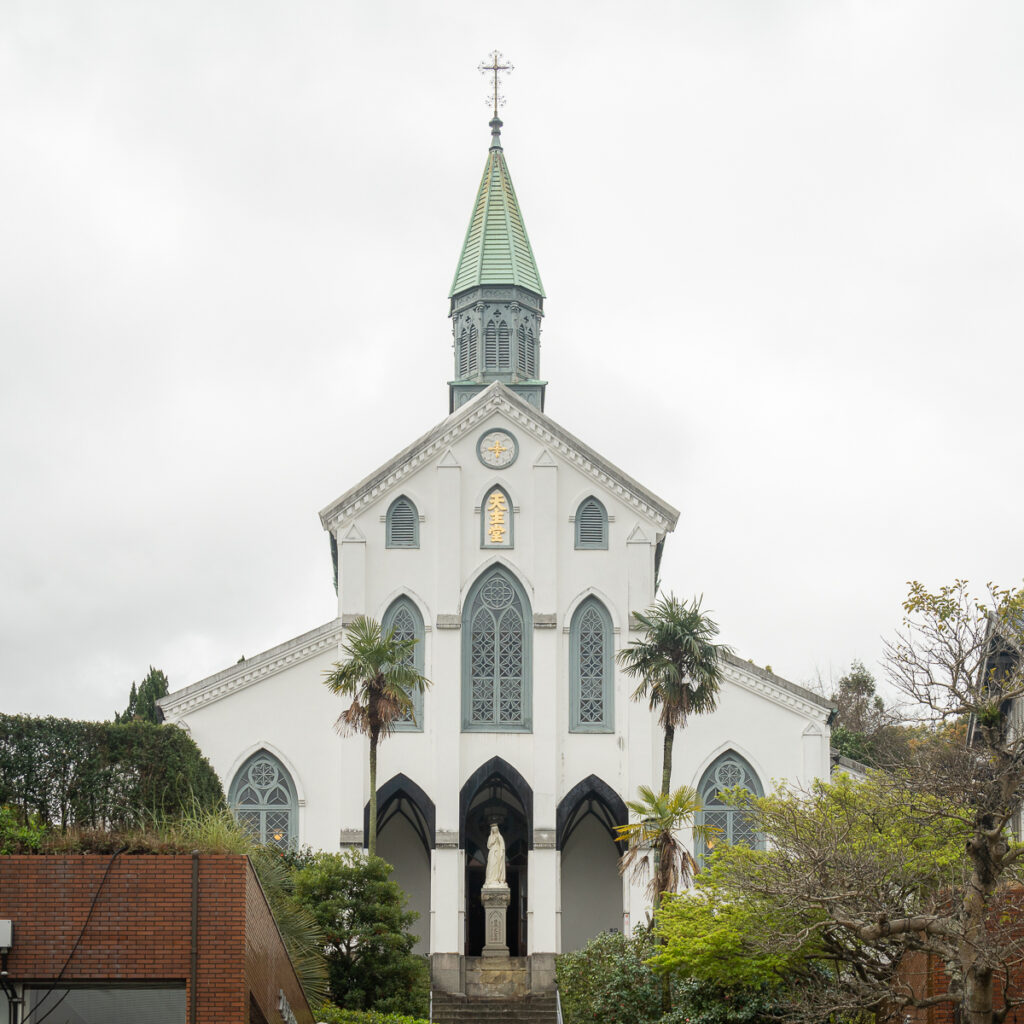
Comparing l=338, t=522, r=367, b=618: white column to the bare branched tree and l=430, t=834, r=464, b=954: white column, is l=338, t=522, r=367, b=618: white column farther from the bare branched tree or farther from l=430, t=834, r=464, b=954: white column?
the bare branched tree

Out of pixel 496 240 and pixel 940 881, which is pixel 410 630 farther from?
pixel 940 881

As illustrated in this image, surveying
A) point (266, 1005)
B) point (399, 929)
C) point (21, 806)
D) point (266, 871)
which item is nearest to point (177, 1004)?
point (266, 1005)

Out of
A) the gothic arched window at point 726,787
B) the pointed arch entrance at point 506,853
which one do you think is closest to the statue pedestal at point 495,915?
the pointed arch entrance at point 506,853

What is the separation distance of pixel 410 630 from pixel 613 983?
579 inches

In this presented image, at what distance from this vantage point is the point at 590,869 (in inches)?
1885

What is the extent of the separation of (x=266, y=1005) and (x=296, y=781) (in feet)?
73.5

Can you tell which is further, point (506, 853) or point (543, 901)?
point (506, 853)

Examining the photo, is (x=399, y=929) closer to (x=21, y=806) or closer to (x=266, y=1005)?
(x=21, y=806)

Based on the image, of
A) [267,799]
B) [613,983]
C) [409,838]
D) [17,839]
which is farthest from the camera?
[409,838]

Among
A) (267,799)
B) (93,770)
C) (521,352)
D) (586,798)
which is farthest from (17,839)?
(521,352)

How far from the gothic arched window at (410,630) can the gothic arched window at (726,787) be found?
7.96 meters

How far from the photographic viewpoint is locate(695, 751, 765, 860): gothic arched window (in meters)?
46.1

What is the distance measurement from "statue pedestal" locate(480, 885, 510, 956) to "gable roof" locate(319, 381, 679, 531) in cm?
1114

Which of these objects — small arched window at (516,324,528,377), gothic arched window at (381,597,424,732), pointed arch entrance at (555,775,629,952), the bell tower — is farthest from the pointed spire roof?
pointed arch entrance at (555,775,629,952)
